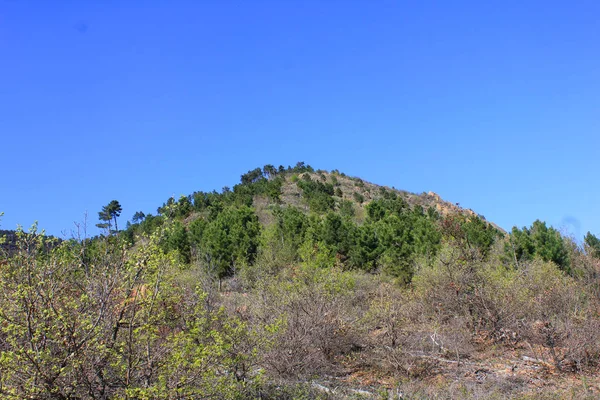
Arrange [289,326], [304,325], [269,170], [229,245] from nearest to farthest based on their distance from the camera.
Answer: [289,326], [304,325], [229,245], [269,170]

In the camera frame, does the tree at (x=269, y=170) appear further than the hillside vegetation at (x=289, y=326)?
Yes

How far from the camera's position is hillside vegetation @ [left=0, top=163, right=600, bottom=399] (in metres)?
5.07

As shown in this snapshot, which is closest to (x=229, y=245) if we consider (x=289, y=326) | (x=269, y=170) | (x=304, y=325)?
(x=304, y=325)

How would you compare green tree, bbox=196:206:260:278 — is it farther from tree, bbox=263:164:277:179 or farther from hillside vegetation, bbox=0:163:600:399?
tree, bbox=263:164:277:179

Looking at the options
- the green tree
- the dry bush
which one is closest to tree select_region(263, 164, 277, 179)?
the green tree

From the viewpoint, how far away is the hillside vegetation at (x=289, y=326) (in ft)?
16.6

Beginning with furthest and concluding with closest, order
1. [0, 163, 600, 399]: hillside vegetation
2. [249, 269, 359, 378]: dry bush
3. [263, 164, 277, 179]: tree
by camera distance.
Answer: [263, 164, 277, 179]: tree, [249, 269, 359, 378]: dry bush, [0, 163, 600, 399]: hillside vegetation

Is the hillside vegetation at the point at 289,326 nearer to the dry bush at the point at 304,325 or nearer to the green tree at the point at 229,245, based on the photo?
the dry bush at the point at 304,325

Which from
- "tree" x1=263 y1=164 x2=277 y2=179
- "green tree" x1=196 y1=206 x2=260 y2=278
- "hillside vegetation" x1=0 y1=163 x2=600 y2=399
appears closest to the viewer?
"hillside vegetation" x1=0 y1=163 x2=600 y2=399

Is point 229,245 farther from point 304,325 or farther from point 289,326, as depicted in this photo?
point 289,326

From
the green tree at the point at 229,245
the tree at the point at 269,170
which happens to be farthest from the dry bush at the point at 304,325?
the tree at the point at 269,170

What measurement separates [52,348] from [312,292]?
6690mm

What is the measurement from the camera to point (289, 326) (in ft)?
31.8

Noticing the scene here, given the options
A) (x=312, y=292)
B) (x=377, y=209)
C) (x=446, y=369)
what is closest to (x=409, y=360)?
(x=446, y=369)
